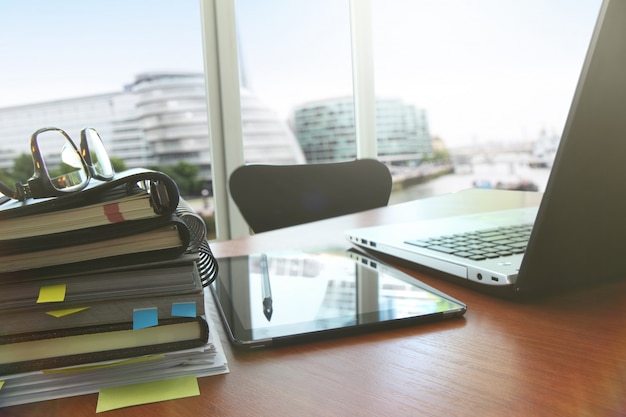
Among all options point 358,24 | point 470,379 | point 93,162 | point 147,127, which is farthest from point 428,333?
point 358,24

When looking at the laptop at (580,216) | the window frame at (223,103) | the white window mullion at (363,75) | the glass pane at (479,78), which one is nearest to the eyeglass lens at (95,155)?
the laptop at (580,216)

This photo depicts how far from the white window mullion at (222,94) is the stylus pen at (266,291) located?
1.91 metres

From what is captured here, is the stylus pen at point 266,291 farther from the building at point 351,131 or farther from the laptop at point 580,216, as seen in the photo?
the building at point 351,131

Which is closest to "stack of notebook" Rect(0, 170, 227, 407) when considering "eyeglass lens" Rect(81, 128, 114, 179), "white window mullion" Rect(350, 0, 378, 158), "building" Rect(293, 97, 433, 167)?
"eyeglass lens" Rect(81, 128, 114, 179)

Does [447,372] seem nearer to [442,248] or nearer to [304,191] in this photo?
[442,248]

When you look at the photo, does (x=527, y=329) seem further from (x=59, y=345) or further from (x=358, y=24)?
(x=358, y=24)

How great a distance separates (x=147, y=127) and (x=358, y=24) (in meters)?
1.39

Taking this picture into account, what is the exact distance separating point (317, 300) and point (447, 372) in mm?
171

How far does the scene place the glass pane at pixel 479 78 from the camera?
280 cm

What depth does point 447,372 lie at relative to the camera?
367 millimetres

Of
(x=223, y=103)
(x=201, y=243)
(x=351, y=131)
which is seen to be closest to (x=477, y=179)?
(x=351, y=131)

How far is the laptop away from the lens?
38 cm

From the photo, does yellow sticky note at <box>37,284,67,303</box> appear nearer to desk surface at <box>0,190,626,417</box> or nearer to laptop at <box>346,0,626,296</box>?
desk surface at <box>0,190,626,417</box>

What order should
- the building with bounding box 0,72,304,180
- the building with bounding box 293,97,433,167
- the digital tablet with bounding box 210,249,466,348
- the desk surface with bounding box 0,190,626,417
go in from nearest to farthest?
the desk surface with bounding box 0,190,626,417 → the digital tablet with bounding box 210,249,466,348 → the building with bounding box 0,72,304,180 → the building with bounding box 293,97,433,167
